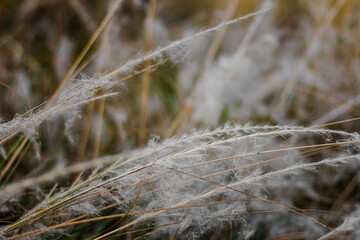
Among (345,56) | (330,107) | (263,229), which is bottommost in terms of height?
(263,229)

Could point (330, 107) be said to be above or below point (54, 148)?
below

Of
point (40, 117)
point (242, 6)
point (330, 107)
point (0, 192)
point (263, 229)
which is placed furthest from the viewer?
point (242, 6)

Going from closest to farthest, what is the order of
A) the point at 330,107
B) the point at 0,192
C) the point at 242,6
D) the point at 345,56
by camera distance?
the point at 0,192 < the point at 330,107 < the point at 345,56 < the point at 242,6

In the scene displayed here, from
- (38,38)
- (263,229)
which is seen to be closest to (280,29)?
(263,229)

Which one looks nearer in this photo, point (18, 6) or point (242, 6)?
point (18, 6)

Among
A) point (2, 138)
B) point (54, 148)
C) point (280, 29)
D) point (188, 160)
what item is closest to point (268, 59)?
point (280, 29)

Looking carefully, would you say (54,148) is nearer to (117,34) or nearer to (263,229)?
(117,34)

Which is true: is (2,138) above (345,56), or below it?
above

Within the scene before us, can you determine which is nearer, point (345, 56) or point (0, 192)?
point (0, 192)

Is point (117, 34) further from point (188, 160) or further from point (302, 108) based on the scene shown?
point (302, 108)
